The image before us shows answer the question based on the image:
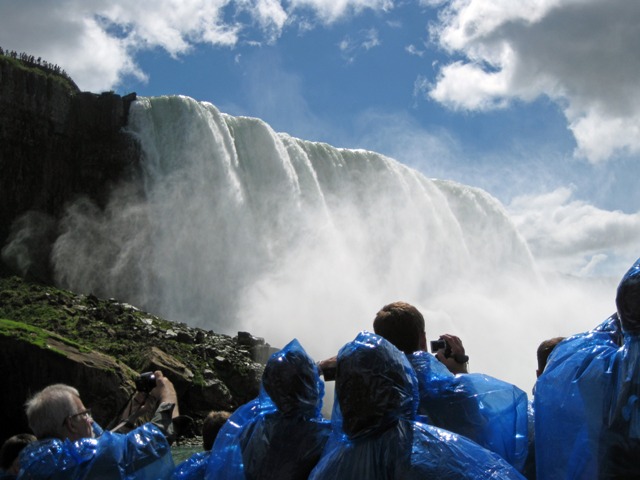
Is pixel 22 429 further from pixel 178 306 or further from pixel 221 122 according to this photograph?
pixel 221 122

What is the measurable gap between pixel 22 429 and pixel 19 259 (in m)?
19.2

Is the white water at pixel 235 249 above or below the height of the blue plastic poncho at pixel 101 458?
above

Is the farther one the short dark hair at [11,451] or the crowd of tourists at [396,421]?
the short dark hair at [11,451]

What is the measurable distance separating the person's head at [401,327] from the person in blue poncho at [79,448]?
4.45ft

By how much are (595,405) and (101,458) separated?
7.72 ft

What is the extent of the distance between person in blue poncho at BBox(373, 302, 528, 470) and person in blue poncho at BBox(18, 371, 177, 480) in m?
1.43

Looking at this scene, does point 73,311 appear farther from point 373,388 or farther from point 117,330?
point 373,388

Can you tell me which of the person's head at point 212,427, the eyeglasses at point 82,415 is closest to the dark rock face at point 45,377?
the person's head at point 212,427

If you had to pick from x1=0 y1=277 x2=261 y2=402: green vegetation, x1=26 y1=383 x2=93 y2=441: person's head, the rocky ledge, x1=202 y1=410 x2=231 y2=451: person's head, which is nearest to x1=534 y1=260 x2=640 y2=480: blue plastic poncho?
x1=202 y1=410 x2=231 y2=451: person's head

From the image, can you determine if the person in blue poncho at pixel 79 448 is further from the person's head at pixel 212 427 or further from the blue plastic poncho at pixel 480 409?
the blue plastic poncho at pixel 480 409

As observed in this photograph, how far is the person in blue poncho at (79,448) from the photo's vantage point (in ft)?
11.3

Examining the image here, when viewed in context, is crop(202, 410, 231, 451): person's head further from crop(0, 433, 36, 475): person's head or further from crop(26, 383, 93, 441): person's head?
crop(0, 433, 36, 475): person's head

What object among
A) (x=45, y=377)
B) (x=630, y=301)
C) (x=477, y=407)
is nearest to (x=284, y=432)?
(x=477, y=407)

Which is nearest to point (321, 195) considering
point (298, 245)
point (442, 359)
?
point (298, 245)
